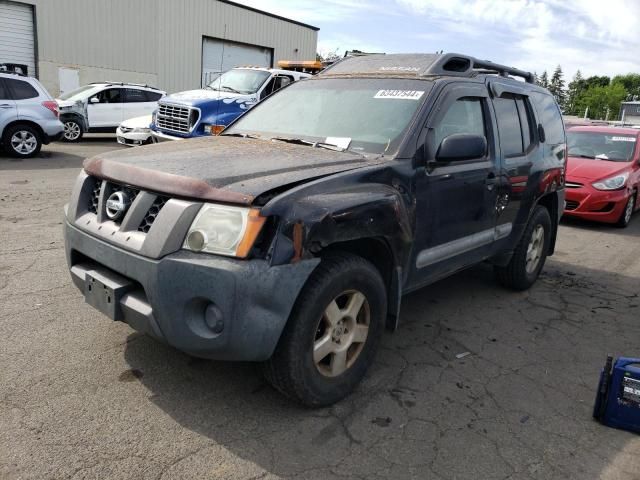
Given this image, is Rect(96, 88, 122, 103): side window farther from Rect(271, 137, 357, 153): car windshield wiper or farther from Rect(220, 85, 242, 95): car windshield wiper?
Rect(271, 137, 357, 153): car windshield wiper

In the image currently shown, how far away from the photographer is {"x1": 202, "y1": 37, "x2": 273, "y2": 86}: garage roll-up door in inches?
1003

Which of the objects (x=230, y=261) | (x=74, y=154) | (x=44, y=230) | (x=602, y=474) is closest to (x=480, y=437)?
(x=602, y=474)

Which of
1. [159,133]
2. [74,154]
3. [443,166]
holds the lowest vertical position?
[74,154]

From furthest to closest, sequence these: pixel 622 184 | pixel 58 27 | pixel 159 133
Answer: pixel 58 27 → pixel 159 133 → pixel 622 184

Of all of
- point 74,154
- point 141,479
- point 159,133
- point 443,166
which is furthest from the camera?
point 74,154

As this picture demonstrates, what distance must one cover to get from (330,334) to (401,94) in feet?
5.82

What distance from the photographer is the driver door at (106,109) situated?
15.5m

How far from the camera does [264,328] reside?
8.21 feet

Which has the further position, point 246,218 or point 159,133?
point 159,133

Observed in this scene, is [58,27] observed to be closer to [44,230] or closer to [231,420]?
[44,230]

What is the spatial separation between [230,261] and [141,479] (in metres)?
1.01

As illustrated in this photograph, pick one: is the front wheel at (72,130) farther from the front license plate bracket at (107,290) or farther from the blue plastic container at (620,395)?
the blue plastic container at (620,395)

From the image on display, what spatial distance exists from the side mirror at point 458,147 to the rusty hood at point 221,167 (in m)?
0.55

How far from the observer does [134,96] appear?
638 inches
